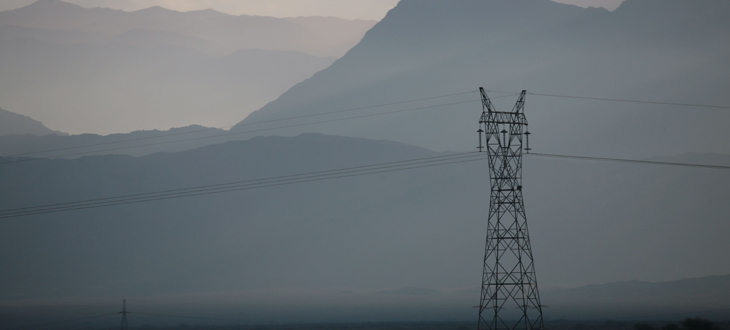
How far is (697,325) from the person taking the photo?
100 metres

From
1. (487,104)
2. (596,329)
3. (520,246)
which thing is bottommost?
(596,329)

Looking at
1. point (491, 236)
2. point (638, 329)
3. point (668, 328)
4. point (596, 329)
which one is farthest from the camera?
point (596, 329)

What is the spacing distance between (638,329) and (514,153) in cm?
9294

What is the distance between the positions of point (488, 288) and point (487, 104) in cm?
1602

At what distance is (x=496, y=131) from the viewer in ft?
180

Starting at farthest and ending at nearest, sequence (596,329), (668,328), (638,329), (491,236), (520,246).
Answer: (596,329) → (638,329) → (668,328) → (491,236) → (520,246)

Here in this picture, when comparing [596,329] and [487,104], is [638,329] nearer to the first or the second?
[596,329]

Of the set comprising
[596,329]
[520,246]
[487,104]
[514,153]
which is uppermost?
[487,104]

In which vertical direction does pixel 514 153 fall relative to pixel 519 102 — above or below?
below

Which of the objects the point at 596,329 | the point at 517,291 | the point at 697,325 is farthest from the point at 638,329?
the point at 517,291

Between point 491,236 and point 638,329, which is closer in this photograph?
point 491,236

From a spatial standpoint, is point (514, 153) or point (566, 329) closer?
point (514, 153)

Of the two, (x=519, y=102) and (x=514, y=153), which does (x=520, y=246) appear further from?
(x=519, y=102)

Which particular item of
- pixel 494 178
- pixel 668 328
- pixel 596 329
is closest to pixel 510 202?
pixel 494 178
